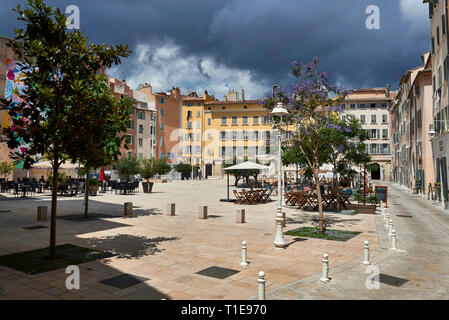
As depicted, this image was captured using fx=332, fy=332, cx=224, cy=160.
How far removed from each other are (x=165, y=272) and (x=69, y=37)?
563 cm

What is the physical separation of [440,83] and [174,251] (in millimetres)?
22677

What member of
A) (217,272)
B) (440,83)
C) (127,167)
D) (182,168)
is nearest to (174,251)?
(217,272)

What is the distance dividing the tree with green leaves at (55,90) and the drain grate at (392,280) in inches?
252

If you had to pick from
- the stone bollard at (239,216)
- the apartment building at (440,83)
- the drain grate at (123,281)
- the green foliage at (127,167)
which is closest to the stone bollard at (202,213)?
the stone bollard at (239,216)

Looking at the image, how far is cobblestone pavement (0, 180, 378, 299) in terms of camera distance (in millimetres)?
5723

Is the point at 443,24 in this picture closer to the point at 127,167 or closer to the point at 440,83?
the point at 440,83

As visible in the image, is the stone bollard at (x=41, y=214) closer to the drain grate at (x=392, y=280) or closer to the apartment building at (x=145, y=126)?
the drain grate at (x=392, y=280)

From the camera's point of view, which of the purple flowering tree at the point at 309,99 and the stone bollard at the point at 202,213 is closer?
the purple flowering tree at the point at 309,99

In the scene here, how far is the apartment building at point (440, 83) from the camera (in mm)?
20828

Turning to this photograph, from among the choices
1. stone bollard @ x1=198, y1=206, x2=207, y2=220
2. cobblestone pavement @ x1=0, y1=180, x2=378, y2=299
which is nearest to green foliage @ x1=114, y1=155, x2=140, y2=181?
cobblestone pavement @ x1=0, y1=180, x2=378, y2=299

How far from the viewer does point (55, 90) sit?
24.4 feet
